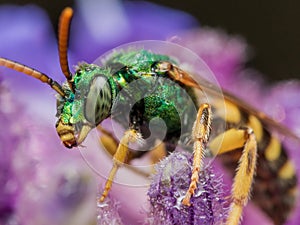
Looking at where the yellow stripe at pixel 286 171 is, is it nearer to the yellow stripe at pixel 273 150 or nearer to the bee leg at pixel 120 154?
the yellow stripe at pixel 273 150

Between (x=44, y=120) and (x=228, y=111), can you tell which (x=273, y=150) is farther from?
(x=44, y=120)

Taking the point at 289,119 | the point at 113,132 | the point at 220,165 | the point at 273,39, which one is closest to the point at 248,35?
the point at 273,39

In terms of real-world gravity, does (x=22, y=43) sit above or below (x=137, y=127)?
below

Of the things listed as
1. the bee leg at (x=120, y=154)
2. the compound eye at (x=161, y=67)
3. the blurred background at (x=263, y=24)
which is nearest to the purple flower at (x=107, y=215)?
the bee leg at (x=120, y=154)

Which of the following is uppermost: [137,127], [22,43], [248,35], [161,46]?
[137,127]

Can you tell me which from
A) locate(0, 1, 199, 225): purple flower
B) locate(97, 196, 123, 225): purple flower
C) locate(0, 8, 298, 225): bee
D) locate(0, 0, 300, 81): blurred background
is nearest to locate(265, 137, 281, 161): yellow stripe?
locate(0, 8, 298, 225): bee

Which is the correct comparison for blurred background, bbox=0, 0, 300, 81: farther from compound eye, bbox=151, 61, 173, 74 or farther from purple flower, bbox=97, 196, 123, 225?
purple flower, bbox=97, 196, 123, 225

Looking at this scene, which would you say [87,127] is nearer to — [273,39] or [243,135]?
[243,135]

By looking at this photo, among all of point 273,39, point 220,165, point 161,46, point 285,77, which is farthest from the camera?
point 273,39
